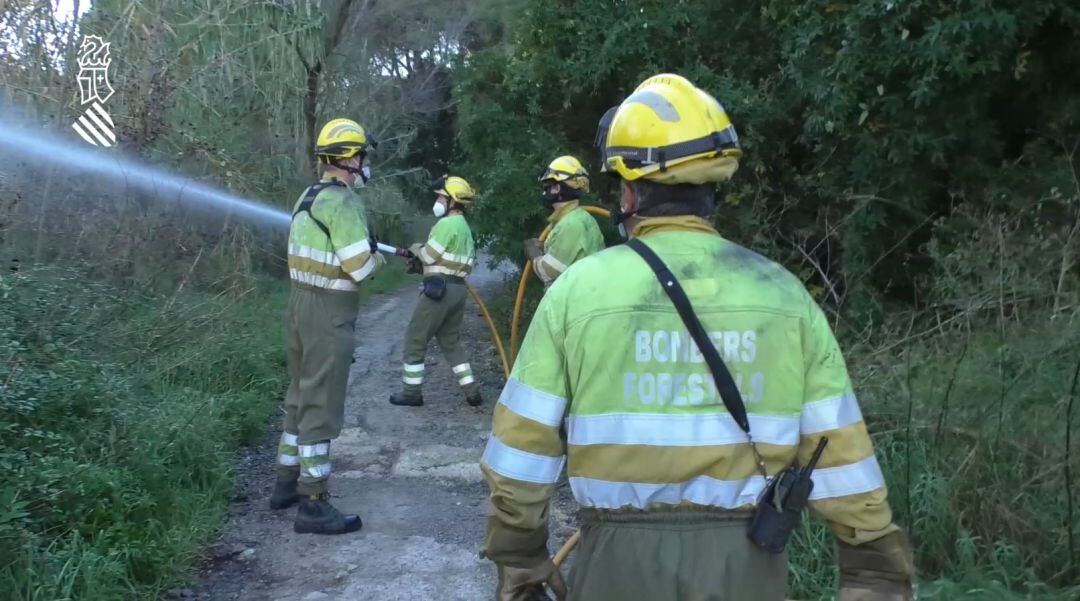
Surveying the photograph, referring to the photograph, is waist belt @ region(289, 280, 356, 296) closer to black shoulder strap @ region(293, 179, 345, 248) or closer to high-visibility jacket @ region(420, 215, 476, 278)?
black shoulder strap @ region(293, 179, 345, 248)

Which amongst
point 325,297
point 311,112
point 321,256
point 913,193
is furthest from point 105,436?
point 311,112

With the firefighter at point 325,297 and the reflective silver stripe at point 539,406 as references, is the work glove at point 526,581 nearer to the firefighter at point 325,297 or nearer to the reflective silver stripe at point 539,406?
the reflective silver stripe at point 539,406

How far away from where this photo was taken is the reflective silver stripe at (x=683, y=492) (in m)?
1.94

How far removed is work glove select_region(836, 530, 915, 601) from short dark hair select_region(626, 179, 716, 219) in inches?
31.8

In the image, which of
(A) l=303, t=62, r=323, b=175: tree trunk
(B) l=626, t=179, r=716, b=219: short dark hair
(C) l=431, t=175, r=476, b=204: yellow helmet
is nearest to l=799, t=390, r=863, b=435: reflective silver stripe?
(B) l=626, t=179, r=716, b=219: short dark hair

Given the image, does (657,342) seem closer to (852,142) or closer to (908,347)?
(908,347)

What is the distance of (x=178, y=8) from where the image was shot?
9016 mm

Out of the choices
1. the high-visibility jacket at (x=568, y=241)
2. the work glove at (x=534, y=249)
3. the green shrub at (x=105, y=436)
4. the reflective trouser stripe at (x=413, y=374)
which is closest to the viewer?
the green shrub at (x=105, y=436)

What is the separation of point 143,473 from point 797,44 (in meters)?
5.07

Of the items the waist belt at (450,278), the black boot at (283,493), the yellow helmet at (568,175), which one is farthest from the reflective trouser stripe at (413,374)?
the black boot at (283,493)

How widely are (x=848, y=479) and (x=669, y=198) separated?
71cm

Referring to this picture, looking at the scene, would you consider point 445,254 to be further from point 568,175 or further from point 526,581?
point 526,581

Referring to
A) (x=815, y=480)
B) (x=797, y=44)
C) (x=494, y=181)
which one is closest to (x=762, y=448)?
(x=815, y=480)

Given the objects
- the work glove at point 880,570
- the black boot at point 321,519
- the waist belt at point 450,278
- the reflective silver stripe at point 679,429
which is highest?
the reflective silver stripe at point 679,429
